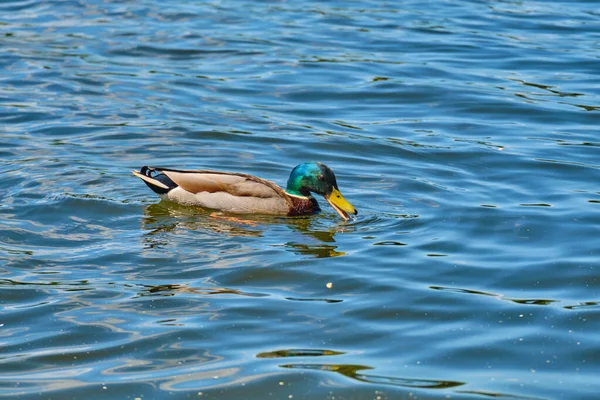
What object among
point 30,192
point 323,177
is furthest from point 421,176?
point 30,192

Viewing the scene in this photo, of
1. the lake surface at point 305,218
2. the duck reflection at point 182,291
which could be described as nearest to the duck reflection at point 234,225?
the lake surface at point 305,218

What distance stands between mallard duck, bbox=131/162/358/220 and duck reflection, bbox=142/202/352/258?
90 mm

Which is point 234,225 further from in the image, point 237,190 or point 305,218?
point 305,218

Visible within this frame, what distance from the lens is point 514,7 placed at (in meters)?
22.6

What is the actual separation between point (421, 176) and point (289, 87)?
4.78 m

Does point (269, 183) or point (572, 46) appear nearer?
point (269, 183)

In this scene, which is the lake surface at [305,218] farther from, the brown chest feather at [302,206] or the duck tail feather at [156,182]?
the brown chest feather at [302,206]

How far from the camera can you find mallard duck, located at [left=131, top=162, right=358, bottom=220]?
1125 centimetres

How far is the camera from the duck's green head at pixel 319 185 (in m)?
11.1

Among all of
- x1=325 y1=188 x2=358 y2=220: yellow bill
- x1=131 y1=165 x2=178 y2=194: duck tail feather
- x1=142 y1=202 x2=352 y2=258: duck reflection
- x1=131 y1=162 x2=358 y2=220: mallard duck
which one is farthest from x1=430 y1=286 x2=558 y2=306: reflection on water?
x1=131 y1=165 x2=178 y2=194: duck tail feather

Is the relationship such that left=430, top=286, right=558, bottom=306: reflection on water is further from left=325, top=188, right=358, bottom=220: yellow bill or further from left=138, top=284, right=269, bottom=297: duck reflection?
left=325, top=188, right=358, bottom=220: yellow bill

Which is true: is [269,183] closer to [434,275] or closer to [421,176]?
[421,176]

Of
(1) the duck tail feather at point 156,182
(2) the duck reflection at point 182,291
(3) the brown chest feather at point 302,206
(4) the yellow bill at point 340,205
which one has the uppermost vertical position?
(1) the duck tail feather at point 156,182

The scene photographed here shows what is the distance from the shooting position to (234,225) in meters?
10.8
